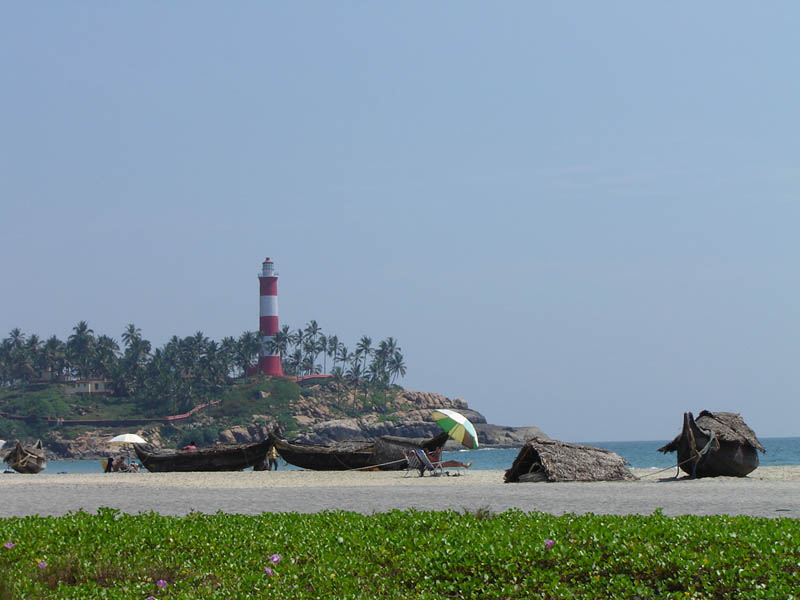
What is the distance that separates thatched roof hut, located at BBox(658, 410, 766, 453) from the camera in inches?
885

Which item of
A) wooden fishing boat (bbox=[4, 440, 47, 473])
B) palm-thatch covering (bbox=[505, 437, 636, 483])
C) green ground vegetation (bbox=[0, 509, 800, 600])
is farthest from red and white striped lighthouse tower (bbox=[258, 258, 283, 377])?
green ground vegetation (bbox=[0, 509, 800, 600])

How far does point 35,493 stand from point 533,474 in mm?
11503

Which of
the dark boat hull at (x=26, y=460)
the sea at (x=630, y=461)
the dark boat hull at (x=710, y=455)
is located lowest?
the sea at (x=630, y=461)

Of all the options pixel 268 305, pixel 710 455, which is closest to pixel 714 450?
pixel 710 455

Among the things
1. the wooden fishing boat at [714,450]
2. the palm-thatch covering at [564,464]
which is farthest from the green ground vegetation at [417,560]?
the wooden fishing boat at [714,450]

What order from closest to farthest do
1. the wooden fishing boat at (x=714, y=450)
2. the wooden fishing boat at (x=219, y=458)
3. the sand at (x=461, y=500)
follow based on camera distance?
the sand at (x=461, y=500) < the wooden fishing boat at (x=714, y=450) < the wooden fishing boat at (x=219, y=458)

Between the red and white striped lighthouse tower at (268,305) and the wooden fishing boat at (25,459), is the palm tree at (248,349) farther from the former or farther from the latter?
the wooden fishing boat at (25,459)

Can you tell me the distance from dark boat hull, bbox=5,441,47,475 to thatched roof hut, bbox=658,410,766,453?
93.5ft

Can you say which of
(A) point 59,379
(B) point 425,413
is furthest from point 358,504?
(A) point 59,379

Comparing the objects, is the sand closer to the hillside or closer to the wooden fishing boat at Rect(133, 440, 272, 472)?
the wooden fishing boat at Rect(133, 440, 272, 472)

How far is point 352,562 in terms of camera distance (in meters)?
7.43

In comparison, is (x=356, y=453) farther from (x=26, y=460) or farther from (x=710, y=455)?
(x=26, y=460)

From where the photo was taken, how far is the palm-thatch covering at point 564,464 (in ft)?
71.1

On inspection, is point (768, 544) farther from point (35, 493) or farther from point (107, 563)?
point (35, 493)
